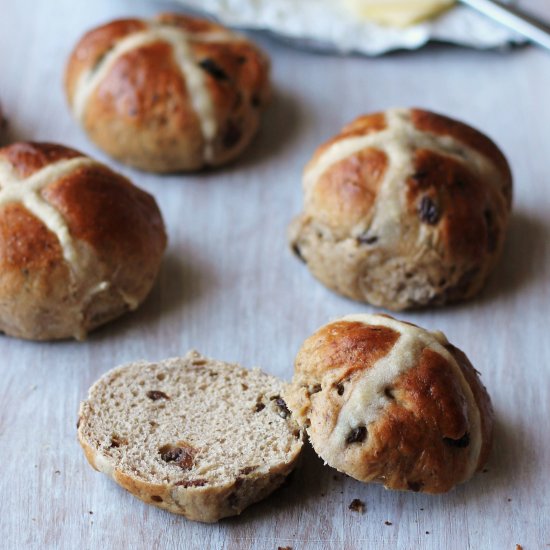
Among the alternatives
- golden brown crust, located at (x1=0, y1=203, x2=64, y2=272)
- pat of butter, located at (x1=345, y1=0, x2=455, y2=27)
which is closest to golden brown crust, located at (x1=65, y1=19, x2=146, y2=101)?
golden brown crust, located at (x1=0, y1=203, x2=64, y2=272)

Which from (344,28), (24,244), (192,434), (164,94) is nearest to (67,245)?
(24,244)

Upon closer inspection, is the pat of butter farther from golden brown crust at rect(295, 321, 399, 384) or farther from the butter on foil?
golden brown crust at rect(295, 321, 399, 384)

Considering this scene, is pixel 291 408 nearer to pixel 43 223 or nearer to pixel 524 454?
pixel 524 454

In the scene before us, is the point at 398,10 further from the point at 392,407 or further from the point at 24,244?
the point at 392,407

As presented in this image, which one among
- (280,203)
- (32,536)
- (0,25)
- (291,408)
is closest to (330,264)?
(280,203)

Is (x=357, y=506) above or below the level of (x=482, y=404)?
below

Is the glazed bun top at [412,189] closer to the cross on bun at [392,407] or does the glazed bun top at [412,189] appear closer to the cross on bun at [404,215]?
the cross on bun at [404,215]

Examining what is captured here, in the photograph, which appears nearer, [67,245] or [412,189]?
[67,245]
